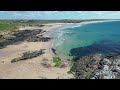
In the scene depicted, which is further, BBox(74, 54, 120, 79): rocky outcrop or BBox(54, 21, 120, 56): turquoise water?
BBox(54, 21, 120, 56): turquoise water

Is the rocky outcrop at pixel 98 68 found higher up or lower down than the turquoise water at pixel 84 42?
higher up

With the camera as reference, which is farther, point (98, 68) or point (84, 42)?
point (84, 42)

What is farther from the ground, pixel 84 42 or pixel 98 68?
pixel 98 68

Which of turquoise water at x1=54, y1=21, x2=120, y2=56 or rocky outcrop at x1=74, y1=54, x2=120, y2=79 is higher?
rocky outcrop at x1=74, y1=54, x2=120, y2=79

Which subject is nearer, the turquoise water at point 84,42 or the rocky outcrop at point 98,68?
the rocky outcrop at point 98,68
